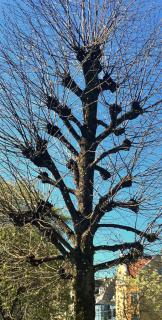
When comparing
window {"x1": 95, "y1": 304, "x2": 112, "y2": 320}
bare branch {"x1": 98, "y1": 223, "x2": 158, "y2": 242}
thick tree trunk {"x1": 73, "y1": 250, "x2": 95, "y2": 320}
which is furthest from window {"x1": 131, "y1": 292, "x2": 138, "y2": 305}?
thick tree trunk {"x1": 73, "y1": 250, "x2": 95, "y2": 320}

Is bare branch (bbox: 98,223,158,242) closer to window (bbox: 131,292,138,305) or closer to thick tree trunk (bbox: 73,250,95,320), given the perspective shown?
thick tree trunk (bbox: 73,250,95,320)

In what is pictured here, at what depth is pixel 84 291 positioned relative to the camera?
276 inches

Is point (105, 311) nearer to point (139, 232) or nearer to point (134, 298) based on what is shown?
point (134, 298)

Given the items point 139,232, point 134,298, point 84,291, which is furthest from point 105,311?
point 84,291

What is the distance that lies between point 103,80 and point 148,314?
72.4 ft

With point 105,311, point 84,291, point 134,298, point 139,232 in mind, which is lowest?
point 84,291

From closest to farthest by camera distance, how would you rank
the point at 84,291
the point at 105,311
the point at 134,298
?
1. the point at 84,291
2. the point at 134,298
3. the point at 105,311

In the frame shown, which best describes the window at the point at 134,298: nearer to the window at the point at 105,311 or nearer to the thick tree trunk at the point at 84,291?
the window at the point at 105,311

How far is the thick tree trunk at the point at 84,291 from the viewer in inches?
273

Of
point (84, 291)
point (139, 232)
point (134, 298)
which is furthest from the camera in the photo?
point (134, 298)

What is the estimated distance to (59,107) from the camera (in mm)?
8117

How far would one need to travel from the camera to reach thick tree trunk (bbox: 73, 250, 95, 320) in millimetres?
6938

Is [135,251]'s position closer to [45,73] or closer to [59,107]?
[59,107]

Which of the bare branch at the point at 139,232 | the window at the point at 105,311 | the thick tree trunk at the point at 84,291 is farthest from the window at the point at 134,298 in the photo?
the thick tree trunk at the point at 84,291
